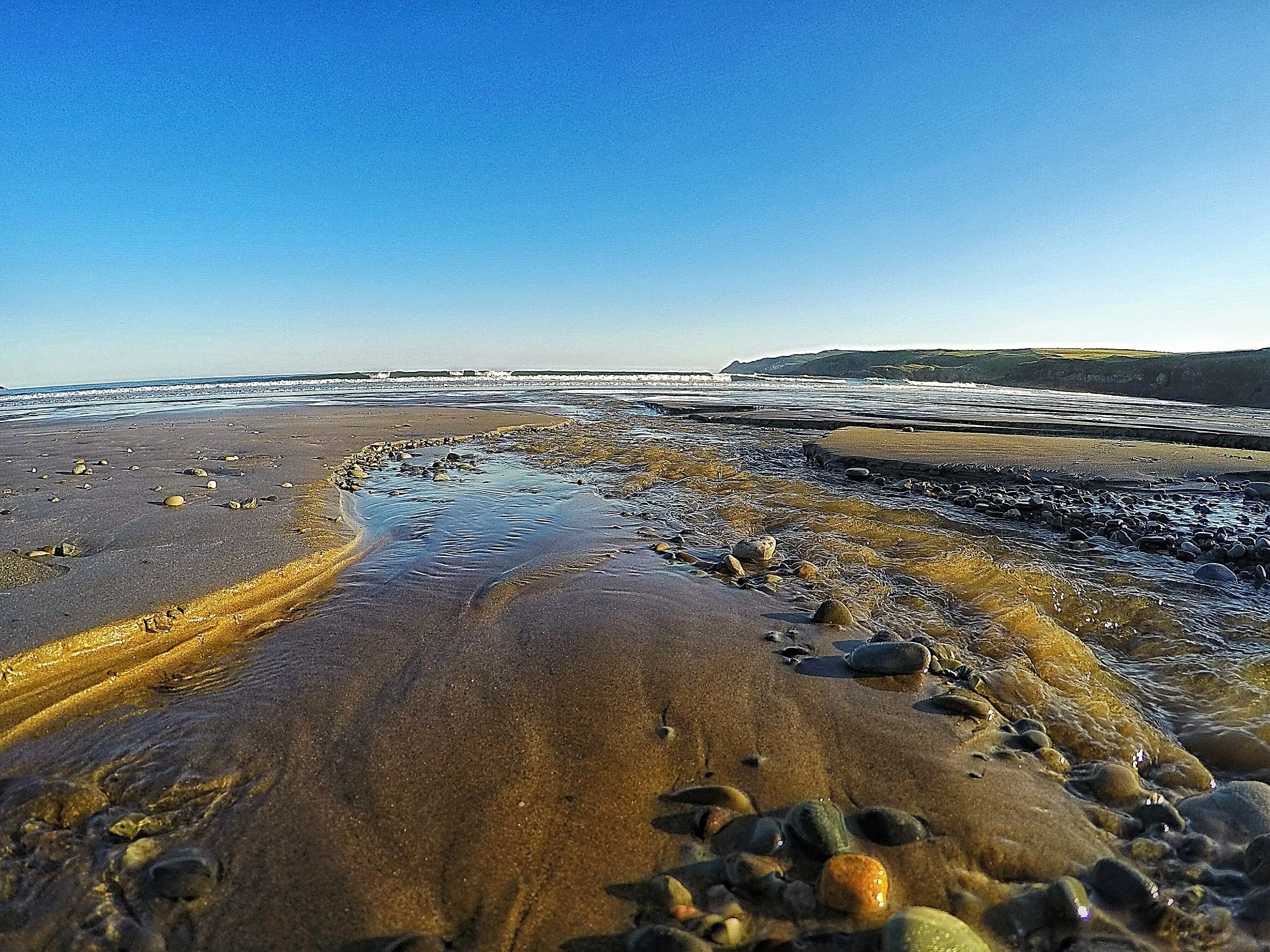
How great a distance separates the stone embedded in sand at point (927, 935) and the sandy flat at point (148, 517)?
454 cm

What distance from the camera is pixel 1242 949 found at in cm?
172

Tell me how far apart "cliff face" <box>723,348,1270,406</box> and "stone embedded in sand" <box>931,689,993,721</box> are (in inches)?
1497

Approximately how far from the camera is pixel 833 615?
13.4 ft

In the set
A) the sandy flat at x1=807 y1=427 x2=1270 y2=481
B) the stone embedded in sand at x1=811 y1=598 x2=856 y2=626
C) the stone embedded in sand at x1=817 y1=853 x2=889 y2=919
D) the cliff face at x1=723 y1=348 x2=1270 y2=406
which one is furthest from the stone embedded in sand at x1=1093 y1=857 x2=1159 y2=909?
the cliff face at x1=723 y1=348 x2=1270 y2=406

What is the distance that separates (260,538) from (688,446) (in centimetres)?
956

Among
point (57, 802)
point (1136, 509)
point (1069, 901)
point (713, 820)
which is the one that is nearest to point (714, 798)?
point (713, 820)

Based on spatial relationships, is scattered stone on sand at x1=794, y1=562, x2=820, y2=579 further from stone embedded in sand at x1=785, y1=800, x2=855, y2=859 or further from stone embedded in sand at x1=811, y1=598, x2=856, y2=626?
stone embedded in sand at x1=785, y1=800, x2=855, y2=859

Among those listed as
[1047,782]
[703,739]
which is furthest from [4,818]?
[1047,782]

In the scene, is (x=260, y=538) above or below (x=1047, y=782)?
above

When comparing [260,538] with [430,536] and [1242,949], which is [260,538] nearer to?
[430,536]

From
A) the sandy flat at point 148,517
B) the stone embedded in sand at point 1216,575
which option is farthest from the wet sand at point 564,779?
the stone embedded in sand at point 1216,575

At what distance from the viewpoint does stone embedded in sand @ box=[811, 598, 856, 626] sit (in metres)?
4.07

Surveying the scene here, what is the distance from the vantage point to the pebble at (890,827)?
6.89 feet

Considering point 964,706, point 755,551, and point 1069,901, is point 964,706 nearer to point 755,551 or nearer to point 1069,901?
point 1069,901
